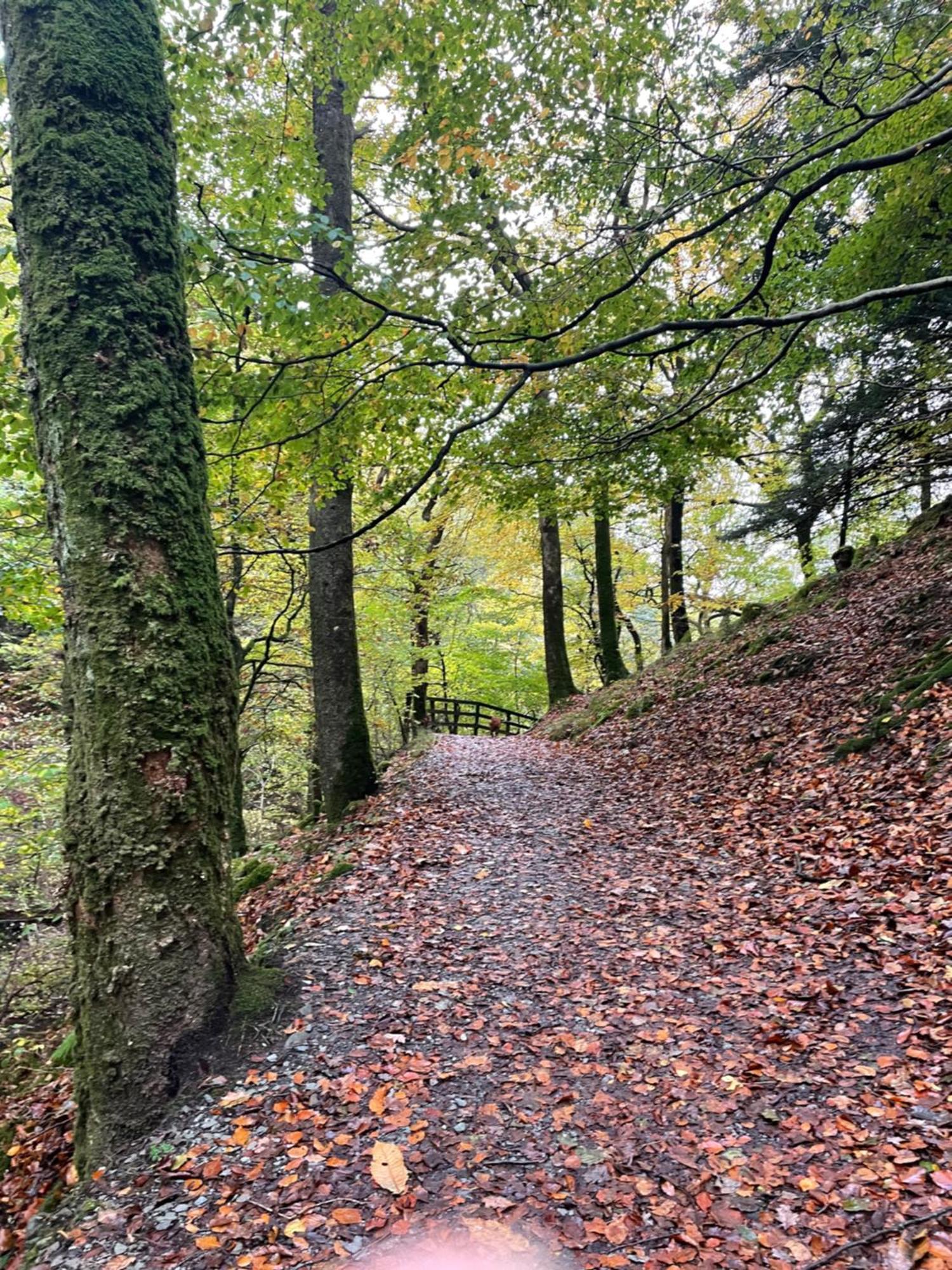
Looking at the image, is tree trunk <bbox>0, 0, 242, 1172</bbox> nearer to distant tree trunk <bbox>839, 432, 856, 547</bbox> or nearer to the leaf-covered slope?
the leaf-covered slope

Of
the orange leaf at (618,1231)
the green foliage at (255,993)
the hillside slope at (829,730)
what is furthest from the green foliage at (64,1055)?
the hillside slope at (829,730)

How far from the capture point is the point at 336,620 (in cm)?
721

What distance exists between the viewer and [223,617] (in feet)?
10.9

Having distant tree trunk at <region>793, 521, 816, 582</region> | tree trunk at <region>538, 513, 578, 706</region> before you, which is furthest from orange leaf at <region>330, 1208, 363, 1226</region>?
tree trunk at <region>538, 513, 578, 706</region>

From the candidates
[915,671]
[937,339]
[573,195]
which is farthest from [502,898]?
[937,339]

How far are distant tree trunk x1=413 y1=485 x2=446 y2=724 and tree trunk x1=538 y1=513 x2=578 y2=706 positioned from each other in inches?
101

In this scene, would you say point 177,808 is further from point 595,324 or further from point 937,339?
point 937,339

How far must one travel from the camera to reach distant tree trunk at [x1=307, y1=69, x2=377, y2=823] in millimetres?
7145

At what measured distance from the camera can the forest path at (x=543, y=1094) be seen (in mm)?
2137

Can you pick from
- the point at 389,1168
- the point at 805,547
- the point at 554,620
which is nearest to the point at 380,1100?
the point at 389,1168

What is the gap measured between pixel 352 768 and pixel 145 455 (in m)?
5.15

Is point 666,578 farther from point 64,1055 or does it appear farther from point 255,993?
point 64,1055

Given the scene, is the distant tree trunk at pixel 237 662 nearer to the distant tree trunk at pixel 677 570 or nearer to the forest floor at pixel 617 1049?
the forest floor at pixel 617 1049

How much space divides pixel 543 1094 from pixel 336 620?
5292 mm
